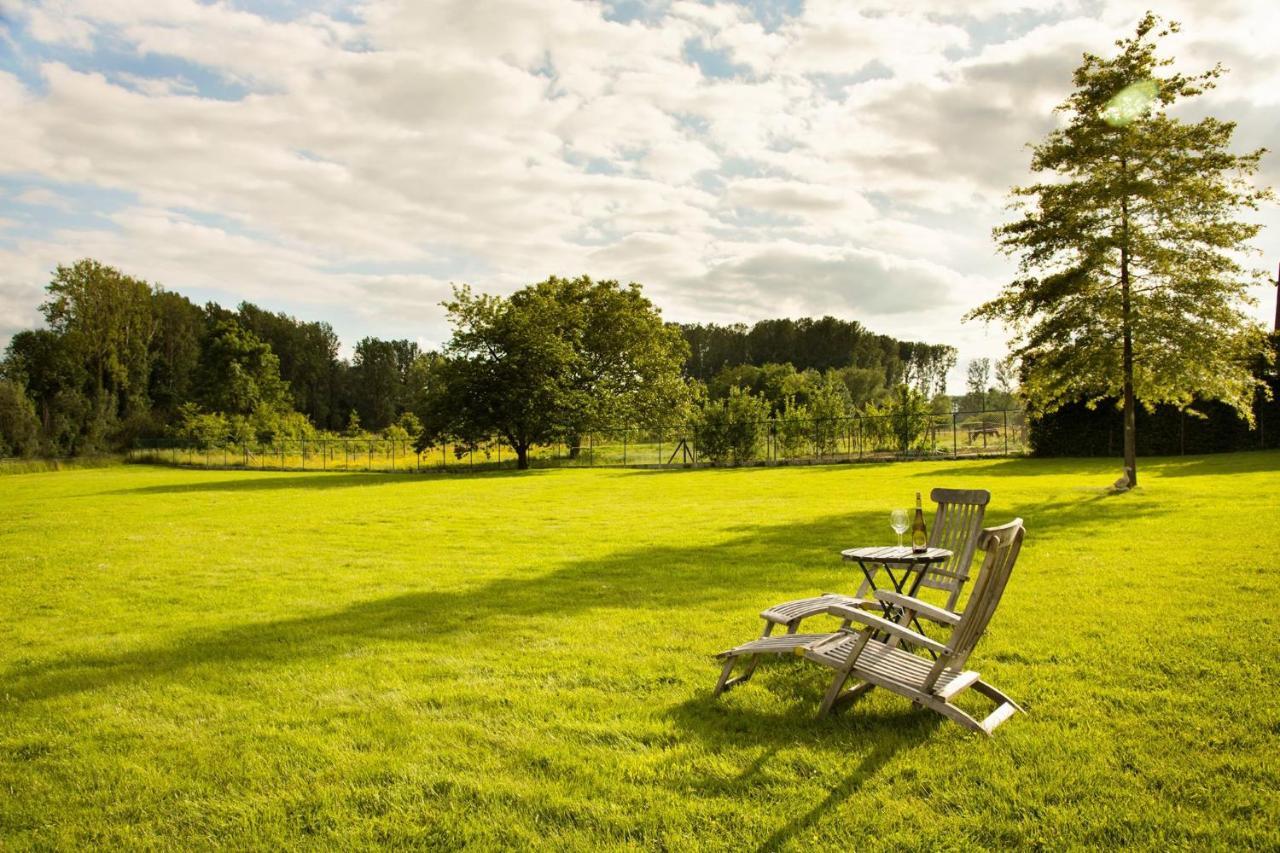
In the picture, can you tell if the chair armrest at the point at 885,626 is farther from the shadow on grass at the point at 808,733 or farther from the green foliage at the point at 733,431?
the green foliage at the point at 733,431

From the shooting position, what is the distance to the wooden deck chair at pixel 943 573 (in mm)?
5598

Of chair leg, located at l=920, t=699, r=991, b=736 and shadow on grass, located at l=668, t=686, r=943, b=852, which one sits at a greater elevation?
chair leg, located at l=920, t=699, r=991, b=736

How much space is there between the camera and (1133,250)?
60.8ft

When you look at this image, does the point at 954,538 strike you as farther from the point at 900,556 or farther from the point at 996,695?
the point at 996,695

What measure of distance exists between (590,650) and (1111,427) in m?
31.6

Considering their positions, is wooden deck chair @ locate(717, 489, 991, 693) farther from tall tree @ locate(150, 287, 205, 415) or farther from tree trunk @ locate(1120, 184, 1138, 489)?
tall tree @ locate(150, 287, 205, 415)

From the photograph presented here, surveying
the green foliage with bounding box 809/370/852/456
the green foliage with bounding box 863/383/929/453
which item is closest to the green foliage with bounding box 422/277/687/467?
the green foliage with bounding box 809/370/852/456

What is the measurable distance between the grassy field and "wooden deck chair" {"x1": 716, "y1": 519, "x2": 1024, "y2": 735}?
238mm

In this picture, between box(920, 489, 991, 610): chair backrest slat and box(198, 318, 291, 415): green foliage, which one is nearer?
box(920, 489, 991, 610): chair backrest slat

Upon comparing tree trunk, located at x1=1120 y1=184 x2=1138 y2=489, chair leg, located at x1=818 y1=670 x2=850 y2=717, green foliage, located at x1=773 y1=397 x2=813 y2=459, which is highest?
tree trunk, located at x1=1120 y1=184 x2=1138 y2=489

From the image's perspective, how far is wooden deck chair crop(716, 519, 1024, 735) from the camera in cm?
460

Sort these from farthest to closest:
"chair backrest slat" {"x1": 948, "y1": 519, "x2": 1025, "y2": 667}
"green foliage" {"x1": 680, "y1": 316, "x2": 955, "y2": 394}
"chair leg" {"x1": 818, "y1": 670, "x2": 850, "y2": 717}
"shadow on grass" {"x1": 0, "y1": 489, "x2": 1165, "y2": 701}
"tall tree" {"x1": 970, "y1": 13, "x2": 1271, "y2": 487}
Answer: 1. "green foliage" {"x1": 680, "y1": 316, "x2": 955, "y2": 394}
2. "tall tree" {"x1": 970, "y1": 13, "x2": 1271, "y2": 487}
3. "shadow on grass" {"x1": 0, "y1": 489, "x2": 1165, "y2": 701}
4. "chair leg" {"x1": 818, "y1": 670, "x2": 850, "y2": 717}
5. "chair backrest slat" {"x1": 948, "y1": 519, "x2": 1025, "y2": 667}

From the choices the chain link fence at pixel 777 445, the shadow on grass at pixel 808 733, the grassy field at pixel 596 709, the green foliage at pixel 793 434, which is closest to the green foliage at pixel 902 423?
the chain link fence at pixel 777 445

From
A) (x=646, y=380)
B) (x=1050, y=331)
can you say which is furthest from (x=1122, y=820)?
(x=646, y=380)
